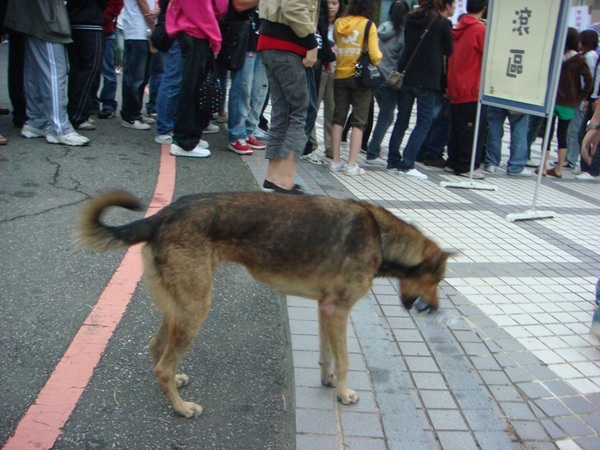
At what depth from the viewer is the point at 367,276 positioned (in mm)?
3080

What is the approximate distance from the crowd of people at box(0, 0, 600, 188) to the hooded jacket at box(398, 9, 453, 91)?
1cm

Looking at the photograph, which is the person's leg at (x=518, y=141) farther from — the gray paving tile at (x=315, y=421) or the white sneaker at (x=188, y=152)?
the gray paving tile at (x=315, y=421)

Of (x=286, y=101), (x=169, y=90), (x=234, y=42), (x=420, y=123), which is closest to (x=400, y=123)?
(x=420, y=123)

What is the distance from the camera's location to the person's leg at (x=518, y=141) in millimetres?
9484

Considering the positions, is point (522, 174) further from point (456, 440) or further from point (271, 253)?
point (271, 253)

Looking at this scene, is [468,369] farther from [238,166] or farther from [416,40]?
[416,40]

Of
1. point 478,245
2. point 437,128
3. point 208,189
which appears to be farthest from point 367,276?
point 437,128

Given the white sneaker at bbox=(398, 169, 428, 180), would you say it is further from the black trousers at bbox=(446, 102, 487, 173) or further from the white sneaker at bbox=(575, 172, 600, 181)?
the white sneaker at bbox=(575, 172, 600, 181)

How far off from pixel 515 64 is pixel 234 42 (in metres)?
3.71

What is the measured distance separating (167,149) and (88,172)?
1673 millimetres

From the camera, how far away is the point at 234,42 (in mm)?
7926

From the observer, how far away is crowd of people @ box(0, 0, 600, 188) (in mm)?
6098

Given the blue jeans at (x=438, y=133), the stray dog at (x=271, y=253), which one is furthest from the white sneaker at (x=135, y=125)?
the stray dog at (x=271, y=253)

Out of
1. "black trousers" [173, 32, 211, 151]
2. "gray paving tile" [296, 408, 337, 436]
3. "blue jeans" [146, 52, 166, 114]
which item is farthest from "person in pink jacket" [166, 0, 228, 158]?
"gray paving tile" [296, 408, 337, 436]
